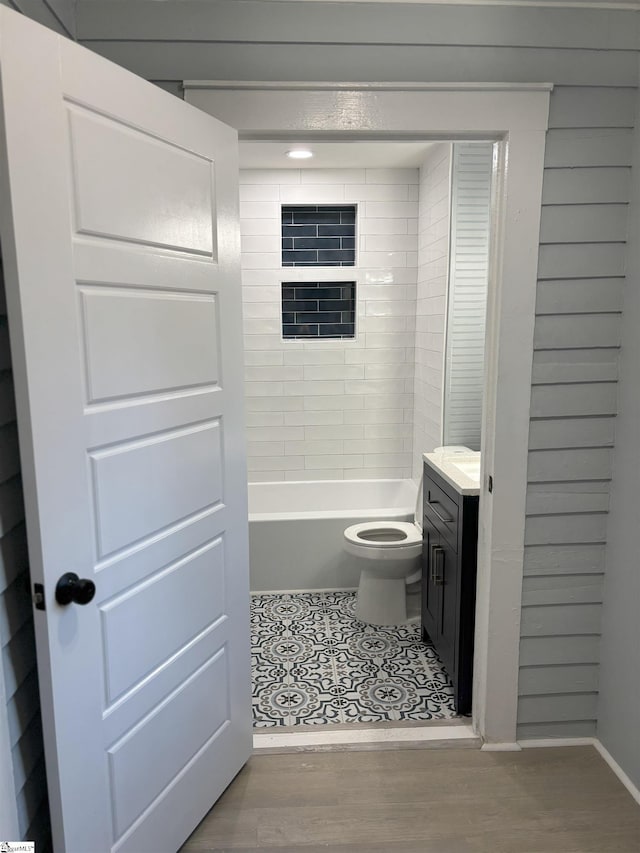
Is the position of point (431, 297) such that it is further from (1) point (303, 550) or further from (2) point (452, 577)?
(2) point (452, 577)

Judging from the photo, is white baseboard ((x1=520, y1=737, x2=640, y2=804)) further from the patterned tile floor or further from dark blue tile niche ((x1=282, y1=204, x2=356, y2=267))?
dark blue tile niche ((x1=282, y1=204, x2=356, y2=267))

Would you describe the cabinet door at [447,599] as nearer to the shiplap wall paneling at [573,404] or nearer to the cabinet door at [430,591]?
the cabinet door at [430,591]

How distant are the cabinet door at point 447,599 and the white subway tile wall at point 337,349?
1.74m

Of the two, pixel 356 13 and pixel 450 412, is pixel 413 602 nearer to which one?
pixel 450 412

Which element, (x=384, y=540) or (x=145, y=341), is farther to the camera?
(x=384, y=540)

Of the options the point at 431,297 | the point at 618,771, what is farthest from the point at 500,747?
the point at 431,297

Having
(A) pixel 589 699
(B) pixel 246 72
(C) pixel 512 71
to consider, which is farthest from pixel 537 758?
(B) pixel 246 72

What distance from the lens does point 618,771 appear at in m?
2.08

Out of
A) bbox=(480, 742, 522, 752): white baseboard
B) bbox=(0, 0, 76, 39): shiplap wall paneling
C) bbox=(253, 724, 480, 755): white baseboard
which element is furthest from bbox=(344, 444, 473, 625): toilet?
bbox=(0, 0, 76, 39): shiplap wall paneling

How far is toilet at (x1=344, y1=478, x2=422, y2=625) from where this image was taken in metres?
3.12

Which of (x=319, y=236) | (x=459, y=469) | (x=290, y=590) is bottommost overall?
(x=290, y=590)

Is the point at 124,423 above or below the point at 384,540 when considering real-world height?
above

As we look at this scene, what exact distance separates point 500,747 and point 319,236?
10.5 feet

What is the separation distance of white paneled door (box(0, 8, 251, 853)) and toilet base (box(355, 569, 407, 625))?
134 cm
